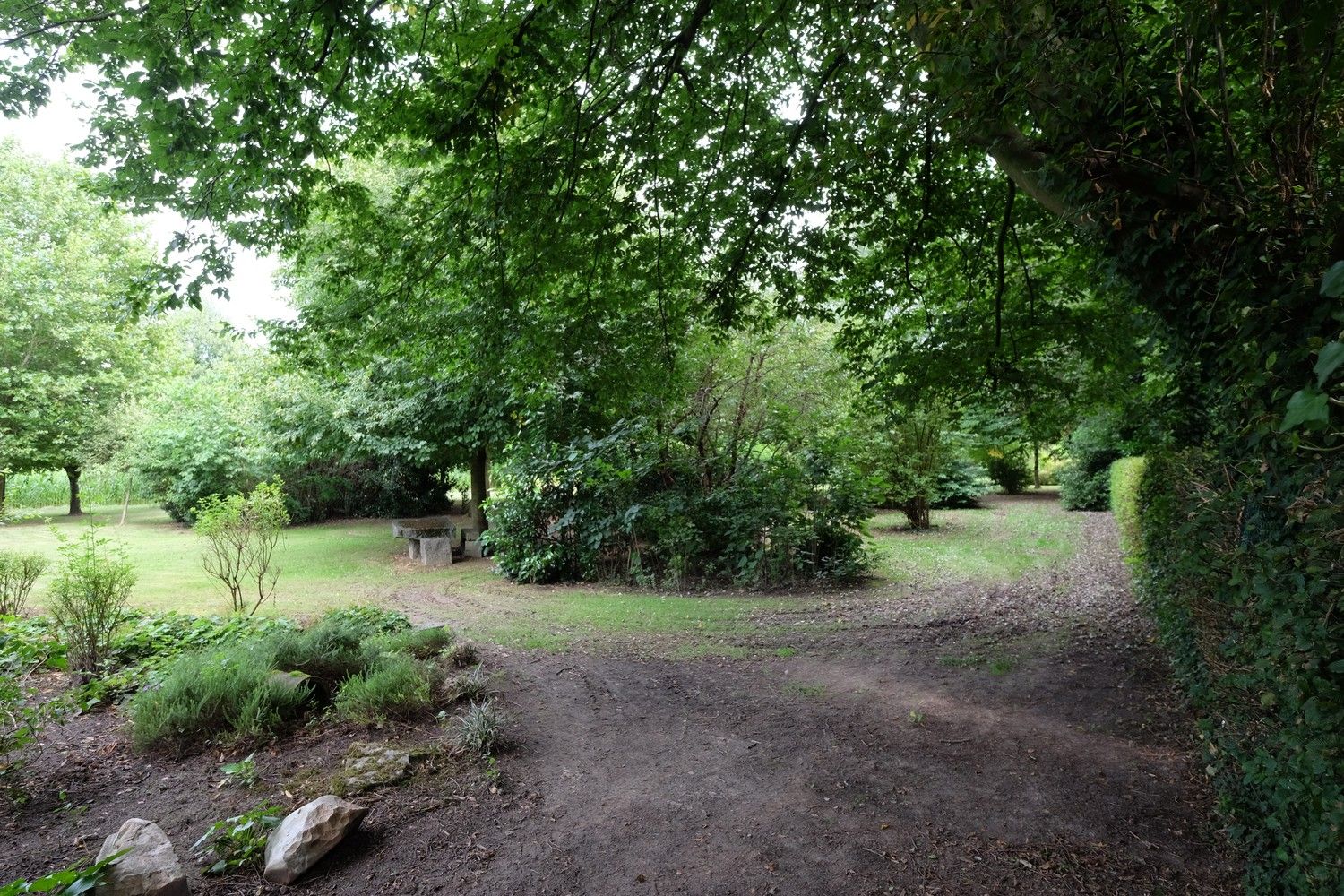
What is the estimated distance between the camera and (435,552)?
13.9m

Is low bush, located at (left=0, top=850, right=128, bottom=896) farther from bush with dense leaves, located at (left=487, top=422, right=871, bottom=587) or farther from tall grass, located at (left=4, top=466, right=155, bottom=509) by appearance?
tall grass, located at (left=4, top=466, right=155, bottom=509)

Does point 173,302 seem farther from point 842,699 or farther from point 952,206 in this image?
point 952,206

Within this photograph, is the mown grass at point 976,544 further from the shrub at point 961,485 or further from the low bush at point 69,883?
the low bush at point 69,883

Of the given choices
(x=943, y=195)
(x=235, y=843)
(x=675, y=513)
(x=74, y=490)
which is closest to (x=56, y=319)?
(x=74, y=490)

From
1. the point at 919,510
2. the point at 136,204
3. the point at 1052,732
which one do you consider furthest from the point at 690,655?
the point at 919,510

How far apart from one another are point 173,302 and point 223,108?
5.68ft

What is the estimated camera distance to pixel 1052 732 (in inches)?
194

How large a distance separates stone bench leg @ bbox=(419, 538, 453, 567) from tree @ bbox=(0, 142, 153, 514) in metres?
9.36

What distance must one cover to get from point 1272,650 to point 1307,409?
4.75 ft

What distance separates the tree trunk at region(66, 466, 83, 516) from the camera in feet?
70.0

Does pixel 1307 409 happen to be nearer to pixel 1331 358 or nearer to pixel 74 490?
pixel 1331 358

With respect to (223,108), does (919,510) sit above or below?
below

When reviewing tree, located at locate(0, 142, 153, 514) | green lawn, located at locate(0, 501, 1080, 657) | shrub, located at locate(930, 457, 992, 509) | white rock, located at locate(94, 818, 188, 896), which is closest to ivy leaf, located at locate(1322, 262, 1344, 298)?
white rock, located at locate(94, 818, 188, 896)

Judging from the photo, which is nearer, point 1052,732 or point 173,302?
point 1052,732
